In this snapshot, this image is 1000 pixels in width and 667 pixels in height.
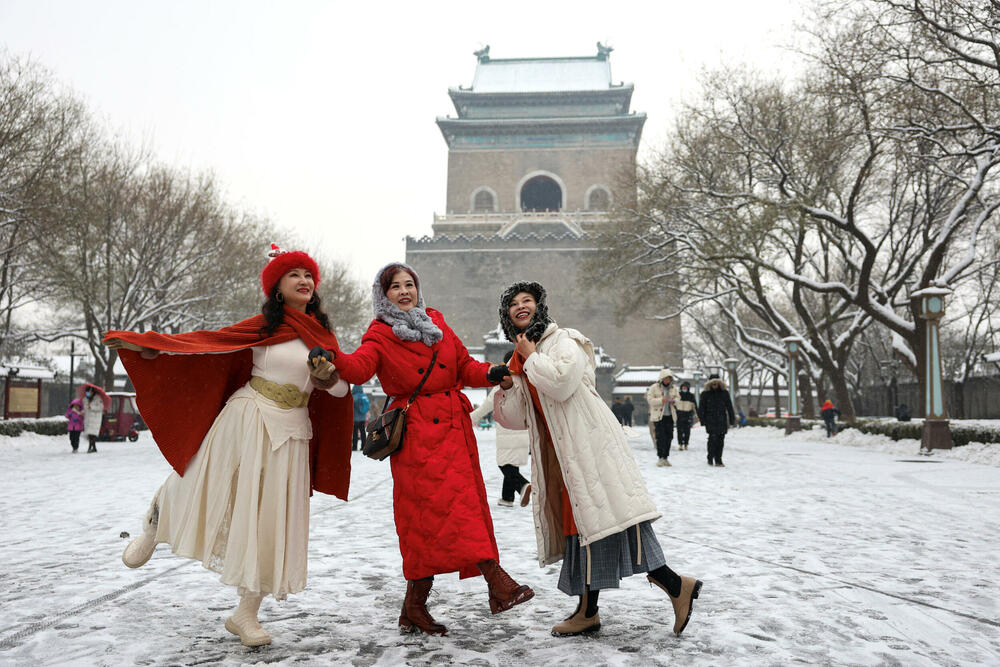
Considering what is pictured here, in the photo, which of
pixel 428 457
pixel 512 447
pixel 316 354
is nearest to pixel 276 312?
pixel 316 354

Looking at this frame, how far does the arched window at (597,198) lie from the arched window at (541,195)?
1.88m

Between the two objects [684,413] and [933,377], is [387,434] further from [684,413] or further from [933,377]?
[933,377]

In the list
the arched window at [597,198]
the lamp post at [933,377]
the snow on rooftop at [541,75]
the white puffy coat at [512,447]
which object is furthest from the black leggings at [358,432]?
the snow on rooftop at [541,75]

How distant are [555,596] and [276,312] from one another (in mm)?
2088

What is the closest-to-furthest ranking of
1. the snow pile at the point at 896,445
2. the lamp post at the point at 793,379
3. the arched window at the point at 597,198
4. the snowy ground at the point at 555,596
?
the snowy ground at the point at 555,596 < the snow pile at the point at 896,445 < the lamp post at the point at 793,379 < the arched window at the point at 597,198

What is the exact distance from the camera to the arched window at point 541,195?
44.8 meters

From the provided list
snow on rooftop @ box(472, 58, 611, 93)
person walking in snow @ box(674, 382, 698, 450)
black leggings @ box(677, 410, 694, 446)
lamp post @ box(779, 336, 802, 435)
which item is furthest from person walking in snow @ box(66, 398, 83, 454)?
snow on rooftop @ box(472, 58, 611, 93)

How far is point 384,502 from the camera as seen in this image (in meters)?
7.97

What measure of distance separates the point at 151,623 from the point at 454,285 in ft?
123

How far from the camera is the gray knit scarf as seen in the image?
370 cm

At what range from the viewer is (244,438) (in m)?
3.44

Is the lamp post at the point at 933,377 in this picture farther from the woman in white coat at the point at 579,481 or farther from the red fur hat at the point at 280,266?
the red fur hat at the point at 280,266

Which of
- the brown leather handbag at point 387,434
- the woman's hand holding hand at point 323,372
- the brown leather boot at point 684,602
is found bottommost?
the brown leather boot at point 684,602

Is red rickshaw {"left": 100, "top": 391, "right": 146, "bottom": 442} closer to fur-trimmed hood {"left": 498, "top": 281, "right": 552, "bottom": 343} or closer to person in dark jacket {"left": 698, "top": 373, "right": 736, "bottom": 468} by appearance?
person in dark jacket {"left": 698, "top": 373, "right": 736, "bottom": 468}
